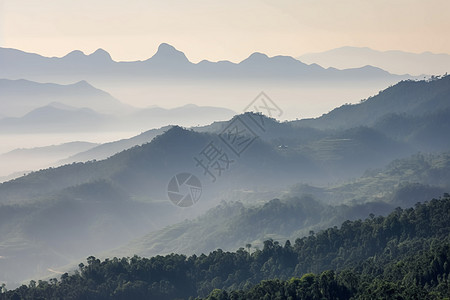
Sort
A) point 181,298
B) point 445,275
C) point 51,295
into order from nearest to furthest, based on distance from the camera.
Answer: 1. point 445,275
2. point 51,295
3. point 181,298

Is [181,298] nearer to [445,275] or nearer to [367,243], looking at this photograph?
[367,243]

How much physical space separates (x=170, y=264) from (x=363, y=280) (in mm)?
53145

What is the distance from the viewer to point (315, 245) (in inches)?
6845

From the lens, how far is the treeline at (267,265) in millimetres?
144575

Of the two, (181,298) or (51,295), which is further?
(181,298)

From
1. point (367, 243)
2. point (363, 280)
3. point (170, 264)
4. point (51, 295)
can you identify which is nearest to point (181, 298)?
point (170, 264)

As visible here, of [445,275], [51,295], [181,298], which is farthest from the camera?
[181,298]

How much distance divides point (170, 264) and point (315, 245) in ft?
95.6

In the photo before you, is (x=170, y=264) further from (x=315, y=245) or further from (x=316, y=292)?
(x=316, y=292)

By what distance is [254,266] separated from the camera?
16712 cm

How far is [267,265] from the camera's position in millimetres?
166750

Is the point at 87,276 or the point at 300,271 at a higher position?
the point at 87,276

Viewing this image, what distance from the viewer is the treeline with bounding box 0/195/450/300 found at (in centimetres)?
14457

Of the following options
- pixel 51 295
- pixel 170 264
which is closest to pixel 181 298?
pixel 170 264
